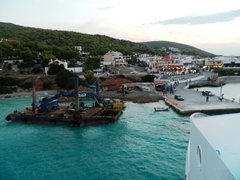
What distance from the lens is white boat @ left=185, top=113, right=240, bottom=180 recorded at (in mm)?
5043

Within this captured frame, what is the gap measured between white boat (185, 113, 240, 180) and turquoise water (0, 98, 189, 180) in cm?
934

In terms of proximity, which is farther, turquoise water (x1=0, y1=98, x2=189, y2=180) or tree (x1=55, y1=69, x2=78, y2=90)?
tree (x1=55, y1=69, x2=78, y2=90)

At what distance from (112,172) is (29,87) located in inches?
1597

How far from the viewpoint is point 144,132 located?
2531cm

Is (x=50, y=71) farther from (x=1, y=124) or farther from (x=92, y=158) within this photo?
(x=92, y=158)

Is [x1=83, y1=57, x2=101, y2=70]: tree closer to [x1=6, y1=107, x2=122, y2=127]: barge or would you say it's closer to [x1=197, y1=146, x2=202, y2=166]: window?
[x1=6, y1=107, x2=122, y2=127]: barge

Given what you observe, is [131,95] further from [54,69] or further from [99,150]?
[99,150]

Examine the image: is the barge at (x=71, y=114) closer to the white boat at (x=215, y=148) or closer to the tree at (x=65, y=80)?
the tree at (x=65, y=80)

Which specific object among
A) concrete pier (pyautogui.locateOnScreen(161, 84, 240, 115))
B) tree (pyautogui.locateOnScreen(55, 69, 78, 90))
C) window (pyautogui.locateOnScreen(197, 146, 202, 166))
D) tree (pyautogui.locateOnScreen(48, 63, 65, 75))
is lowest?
concrete pier (pyautogui.locateOnScreen(161, 84, 240, 115))

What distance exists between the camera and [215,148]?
18.2ft

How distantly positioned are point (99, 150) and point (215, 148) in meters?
16.0

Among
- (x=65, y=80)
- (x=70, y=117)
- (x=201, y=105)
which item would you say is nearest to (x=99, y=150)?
(x=70, y=117)

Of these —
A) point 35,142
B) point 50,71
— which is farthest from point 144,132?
point 50,71

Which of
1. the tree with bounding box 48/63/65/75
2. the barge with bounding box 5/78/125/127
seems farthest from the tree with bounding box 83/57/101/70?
the barge with bounding box 5/78/125/127
